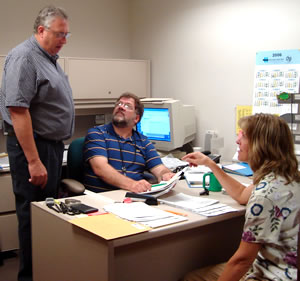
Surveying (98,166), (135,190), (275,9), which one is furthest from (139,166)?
(275,9)

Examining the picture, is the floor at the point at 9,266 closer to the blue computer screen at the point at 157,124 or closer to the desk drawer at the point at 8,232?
the desk drawer at the point at 8,232

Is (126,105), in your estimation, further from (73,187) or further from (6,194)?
(6,194)

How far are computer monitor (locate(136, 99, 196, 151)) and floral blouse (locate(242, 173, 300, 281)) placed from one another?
1630mm

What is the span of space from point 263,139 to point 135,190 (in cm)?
83

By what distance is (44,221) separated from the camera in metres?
1.79

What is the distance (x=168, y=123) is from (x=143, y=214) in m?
1.53

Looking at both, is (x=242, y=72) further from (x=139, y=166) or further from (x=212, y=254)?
(x=212, y=254)

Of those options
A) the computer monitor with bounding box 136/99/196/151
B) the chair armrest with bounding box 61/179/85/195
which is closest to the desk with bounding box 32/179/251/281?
the chair armrest with bounding box 61/179/85/195

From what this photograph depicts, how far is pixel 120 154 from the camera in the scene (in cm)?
258

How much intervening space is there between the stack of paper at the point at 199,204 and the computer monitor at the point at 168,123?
110cm

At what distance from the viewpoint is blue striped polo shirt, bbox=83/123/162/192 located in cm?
252

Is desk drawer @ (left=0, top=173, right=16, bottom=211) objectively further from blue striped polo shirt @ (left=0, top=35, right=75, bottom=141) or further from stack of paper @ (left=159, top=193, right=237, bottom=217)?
stack of paper @ (left=159, top=193, right=237, bottom=217)

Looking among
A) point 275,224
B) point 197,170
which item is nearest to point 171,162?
point 197,170

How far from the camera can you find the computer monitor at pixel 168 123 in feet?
10.2
